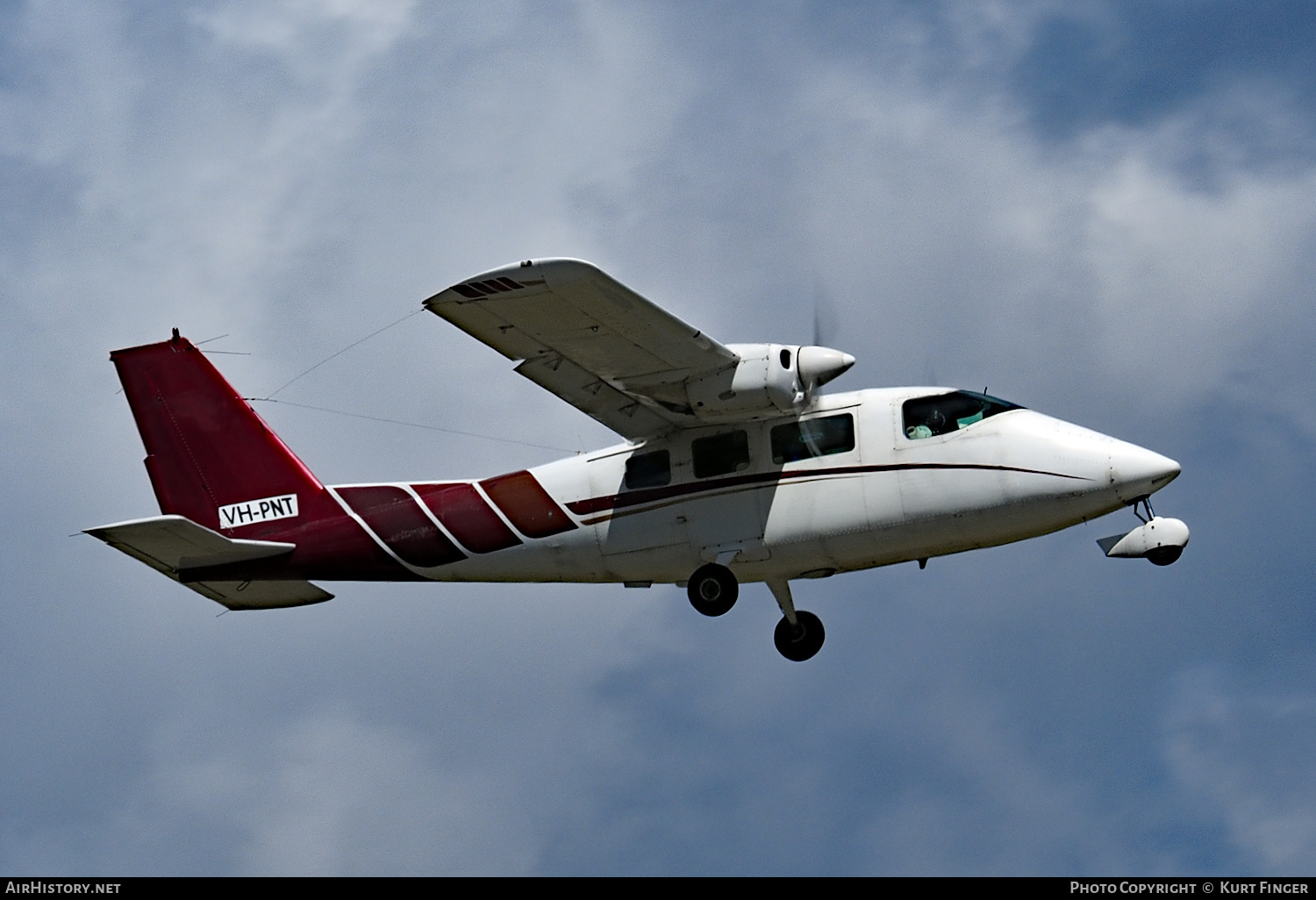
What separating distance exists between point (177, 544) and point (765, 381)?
7.30 meters

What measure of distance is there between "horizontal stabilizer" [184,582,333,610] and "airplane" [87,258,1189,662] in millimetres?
32

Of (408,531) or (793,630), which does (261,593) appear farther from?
(793,630)

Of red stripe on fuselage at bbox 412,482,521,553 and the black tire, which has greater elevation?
red stripe on fuselage at bbox 412,482,521,553

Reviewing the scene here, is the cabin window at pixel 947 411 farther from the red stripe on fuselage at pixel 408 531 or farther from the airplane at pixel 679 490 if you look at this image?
the red stripe on fuselage at pixel 408 531

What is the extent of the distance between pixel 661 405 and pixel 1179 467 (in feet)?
19.4

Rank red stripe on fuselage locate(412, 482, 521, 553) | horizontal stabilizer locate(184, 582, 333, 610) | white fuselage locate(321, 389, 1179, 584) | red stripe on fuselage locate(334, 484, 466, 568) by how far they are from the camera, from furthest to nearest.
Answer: horizontal stabilizer locate(184, 582, 333, 610), red stripe on fuselage locate(334, 484, 466, 568), red stripe on fuselage locate(412, 482, 521, 553), white fuselage locate(321, 389, 1179, 584)

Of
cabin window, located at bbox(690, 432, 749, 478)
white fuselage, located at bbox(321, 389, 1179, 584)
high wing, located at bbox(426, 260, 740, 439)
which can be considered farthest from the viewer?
cabin window, located at bbox(690, 432, 749, 478)

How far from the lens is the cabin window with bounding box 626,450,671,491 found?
71.9ft

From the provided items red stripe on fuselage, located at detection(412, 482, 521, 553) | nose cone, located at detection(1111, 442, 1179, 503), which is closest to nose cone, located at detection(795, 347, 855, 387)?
nose cone, located at detection(1111, 442, 1179, 503)

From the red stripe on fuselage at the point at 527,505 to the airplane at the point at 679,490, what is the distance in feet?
0.08

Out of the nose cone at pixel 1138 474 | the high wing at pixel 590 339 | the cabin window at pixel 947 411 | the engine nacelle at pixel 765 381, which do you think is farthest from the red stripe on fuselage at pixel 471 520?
the nose cone at pixel 1138 474

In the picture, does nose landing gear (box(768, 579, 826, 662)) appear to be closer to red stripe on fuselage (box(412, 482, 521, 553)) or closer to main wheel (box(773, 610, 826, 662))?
main wheel (box(773, 610, 826, 662))

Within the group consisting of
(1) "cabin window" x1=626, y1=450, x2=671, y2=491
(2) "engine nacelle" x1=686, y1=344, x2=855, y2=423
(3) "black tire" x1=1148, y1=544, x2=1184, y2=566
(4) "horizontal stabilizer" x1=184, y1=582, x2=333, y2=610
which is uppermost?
(2) "engine nacelle" x1=686, y1=344, x2=855, y2=423

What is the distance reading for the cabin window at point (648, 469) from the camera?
21922 mm
